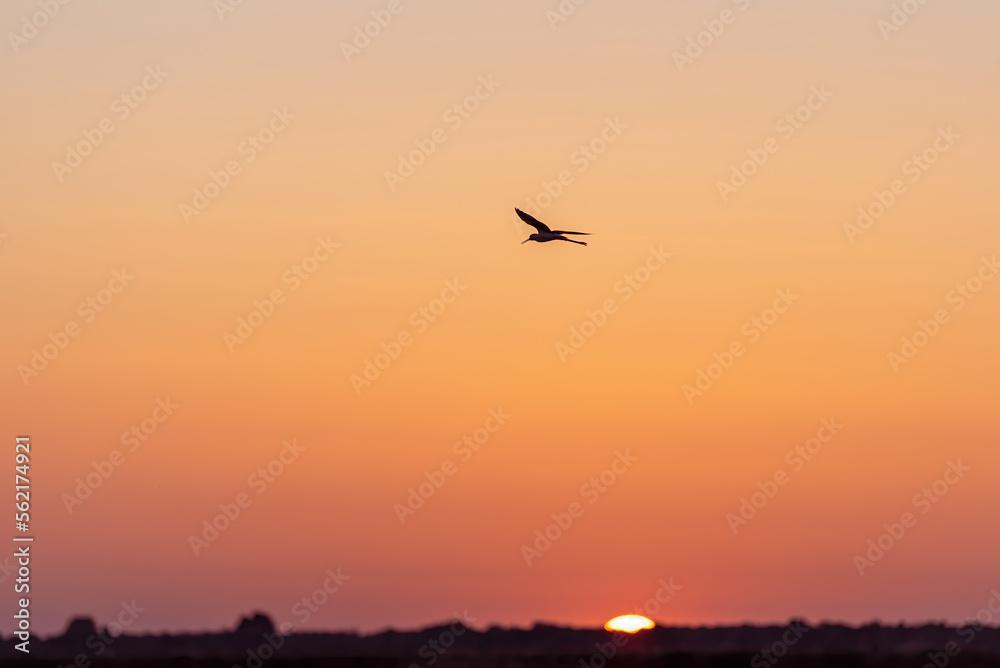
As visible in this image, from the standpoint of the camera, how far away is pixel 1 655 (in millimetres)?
49500

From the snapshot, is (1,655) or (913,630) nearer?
(1,655)

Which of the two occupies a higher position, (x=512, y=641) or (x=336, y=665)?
(x=512, y=641)

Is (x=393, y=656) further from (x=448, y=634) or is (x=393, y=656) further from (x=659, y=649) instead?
(x=659, y=649)

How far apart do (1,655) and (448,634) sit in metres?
10.7

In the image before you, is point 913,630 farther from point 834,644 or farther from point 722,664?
point 722,664

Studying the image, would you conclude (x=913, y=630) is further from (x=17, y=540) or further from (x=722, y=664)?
(x=17, y=540)

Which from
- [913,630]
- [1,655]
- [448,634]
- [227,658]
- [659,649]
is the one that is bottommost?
[1,655]

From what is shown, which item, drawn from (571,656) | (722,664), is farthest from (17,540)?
(722,664)

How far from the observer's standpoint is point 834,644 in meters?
51.1

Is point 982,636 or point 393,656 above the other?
Result: point 982,636

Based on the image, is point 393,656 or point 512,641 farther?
point 512,641

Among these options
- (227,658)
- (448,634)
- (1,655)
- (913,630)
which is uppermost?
(913,630)

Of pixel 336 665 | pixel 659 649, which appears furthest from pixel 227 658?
pixel 659 649

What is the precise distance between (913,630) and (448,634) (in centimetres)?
1188
